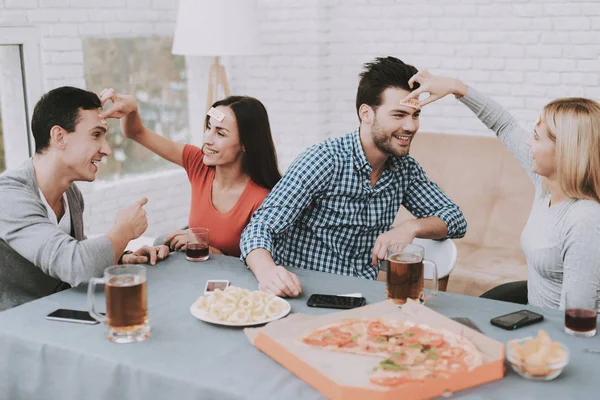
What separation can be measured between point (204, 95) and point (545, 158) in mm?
3212

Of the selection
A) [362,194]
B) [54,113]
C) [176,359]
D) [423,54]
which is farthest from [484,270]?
[176,359]

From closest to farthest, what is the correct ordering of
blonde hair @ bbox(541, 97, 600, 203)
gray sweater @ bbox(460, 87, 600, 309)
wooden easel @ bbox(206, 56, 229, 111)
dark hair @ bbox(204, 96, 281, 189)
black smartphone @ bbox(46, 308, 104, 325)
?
black smartphone @ bbox(46, 308, 104, 325) → gray sweater @ bbox(460, 87, 600, 309) → blonde hair @ bbox(541, 97, 600, 203) → dark hair @ bbox(204, 96, 281, 189) → wooden easel @ bbox(206, 56, 229, 111)

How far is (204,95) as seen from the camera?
15.9 ft

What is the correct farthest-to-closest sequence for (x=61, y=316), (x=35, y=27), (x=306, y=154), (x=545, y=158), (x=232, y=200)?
(x=35, y=27)
(x=232, y=200)
(x=306, y=154)
(x=545, y=158)
(x=61, y=316)

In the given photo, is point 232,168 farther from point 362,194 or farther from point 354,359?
point 354,359

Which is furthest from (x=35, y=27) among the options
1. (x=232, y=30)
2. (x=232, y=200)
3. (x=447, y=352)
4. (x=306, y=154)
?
(x=447, y=352)

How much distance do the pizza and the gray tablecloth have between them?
0.24 feet

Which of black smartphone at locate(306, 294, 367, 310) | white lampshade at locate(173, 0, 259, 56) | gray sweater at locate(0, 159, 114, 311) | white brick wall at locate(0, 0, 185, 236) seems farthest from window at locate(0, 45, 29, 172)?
black smartphone at locate(306, 294, 367, 310)

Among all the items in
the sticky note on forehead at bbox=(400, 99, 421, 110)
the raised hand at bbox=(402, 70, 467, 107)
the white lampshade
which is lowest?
the sticky note on forehead at bbox=(400, 99, 421, 110)

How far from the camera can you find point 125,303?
1.48 m

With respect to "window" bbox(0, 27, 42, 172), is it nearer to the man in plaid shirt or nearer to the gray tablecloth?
the man in plaid shirt

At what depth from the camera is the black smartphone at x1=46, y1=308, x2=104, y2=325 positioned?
1.61 metres

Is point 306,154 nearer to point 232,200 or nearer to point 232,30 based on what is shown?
point 232,200

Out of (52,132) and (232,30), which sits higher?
(232,30)
